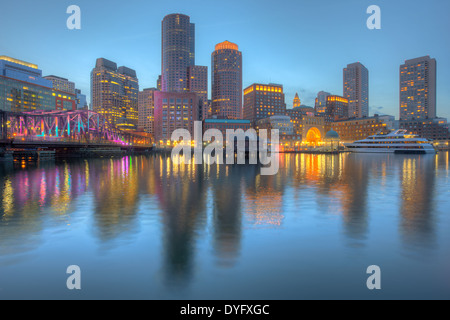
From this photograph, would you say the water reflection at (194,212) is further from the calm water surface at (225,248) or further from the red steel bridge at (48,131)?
the red steel bridge at (48,131)

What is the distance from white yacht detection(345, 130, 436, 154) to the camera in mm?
124044

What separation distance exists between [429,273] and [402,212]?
8.25 meters

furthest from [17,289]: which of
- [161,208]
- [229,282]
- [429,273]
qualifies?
[429,273]

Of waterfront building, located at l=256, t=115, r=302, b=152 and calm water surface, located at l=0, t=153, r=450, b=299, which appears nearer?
calm water surface, located at l=0, t=153, r=450, b=299

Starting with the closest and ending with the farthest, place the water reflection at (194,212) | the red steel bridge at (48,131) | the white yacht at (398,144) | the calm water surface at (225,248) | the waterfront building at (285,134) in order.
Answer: the calm water surface at (225,248), the water reflection at (194,212), the red steel bridge at (48,131), the white yacht at (398,144), the waterfront building at (285,134)

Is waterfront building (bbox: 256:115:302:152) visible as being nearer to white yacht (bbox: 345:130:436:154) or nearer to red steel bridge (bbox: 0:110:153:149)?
white yacht (bbox: 345:130:436:154)

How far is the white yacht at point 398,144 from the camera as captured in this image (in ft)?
407

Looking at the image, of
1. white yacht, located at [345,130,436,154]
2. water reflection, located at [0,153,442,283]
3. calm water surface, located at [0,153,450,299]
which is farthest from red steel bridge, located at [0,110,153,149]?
white yacht, located at [345,130,436,154]

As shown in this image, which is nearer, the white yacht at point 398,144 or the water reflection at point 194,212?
the water reflection at point 194,212

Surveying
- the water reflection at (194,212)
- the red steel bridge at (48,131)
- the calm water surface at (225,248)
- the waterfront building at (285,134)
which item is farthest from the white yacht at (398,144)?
the calm water surface at (225,248)

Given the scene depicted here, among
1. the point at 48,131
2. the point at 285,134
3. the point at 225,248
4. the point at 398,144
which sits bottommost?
the point at 225,248

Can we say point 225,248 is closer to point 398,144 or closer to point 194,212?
point 194,212

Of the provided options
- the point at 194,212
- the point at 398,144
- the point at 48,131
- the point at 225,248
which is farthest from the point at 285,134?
the point at 225,248

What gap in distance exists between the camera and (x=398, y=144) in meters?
130
